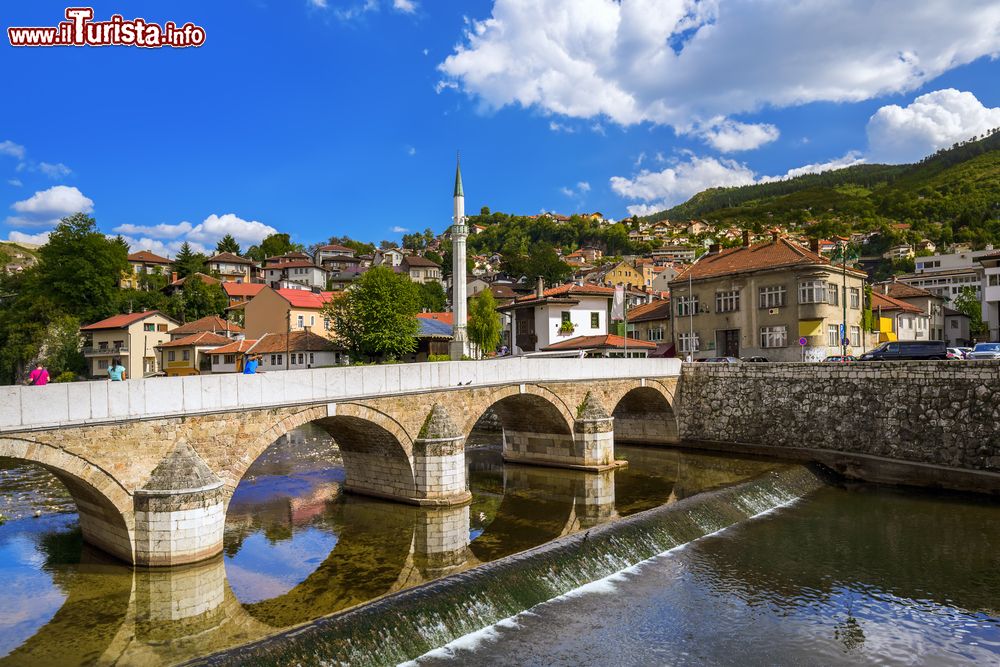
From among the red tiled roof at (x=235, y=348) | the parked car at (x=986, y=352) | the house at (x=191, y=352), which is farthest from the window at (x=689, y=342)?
the house at (x=191, y=352)

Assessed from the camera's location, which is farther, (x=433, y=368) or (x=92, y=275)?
(x=92, y=275)

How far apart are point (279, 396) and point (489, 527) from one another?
21.1ft

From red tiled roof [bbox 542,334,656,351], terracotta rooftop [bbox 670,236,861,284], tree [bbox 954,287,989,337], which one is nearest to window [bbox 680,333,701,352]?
red tiled roof [bbox 542,334,656,351]

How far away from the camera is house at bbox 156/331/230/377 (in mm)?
48281

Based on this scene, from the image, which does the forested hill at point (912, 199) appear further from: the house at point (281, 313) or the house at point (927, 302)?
the house at point (281, 313)

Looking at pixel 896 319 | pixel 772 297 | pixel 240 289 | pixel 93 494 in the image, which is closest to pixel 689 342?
pixel 772 297

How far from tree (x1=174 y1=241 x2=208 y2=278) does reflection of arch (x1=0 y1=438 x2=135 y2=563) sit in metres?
64.3

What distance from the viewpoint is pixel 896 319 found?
152 feet

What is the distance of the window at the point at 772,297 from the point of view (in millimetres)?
33750

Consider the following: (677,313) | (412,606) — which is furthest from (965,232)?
(412,606)

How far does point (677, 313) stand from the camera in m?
39.0

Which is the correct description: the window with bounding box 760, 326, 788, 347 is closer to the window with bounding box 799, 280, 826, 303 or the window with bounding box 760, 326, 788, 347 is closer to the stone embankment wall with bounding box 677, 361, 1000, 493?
the window with bounding box 799, 280, 826, 303

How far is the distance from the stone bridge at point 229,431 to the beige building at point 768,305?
15.3 meters

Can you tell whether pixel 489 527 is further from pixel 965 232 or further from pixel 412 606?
pixel 965 232
